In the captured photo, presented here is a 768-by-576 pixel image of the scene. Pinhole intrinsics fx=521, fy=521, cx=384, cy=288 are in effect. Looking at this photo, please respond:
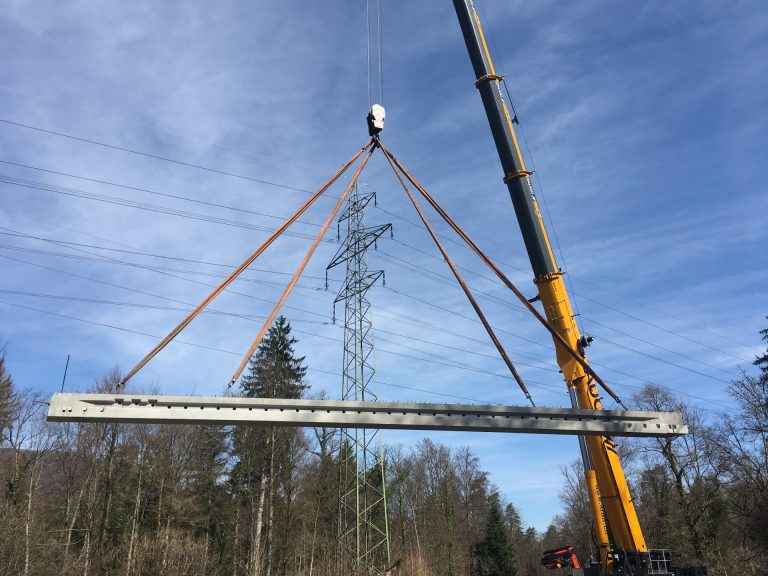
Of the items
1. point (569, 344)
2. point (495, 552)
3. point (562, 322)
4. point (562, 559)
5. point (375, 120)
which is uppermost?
point (375, 120)

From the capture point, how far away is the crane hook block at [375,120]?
12.7 metres

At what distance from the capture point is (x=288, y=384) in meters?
36.2

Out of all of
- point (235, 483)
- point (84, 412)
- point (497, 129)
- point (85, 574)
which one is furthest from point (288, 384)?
point (84, 412)

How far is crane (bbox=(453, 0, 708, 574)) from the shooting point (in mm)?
11789

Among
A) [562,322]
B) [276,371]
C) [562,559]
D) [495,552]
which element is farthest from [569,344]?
[495,552]

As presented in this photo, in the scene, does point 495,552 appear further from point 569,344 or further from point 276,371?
point 569,344

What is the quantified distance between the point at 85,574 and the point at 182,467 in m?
9.62

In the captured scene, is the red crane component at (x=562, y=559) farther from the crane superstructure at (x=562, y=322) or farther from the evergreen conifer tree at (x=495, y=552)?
the evergreen conifer tree at (x=495, y=552)

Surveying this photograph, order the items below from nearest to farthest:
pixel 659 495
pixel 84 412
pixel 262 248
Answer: pixel 84 412
pixel 262 248
pixel 659 495

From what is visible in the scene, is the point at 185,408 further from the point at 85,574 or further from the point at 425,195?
the point at 85,574

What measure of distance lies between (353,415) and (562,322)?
21.7ft

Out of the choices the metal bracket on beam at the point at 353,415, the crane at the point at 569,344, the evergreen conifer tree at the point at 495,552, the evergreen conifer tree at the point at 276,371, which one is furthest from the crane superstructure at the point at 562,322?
the evergreen conifer tree at the point at 495,552

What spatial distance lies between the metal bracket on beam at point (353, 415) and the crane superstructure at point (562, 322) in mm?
1542

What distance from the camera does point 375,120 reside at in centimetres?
1268
